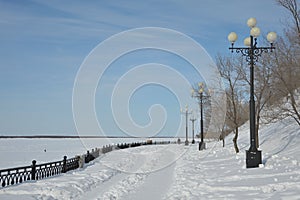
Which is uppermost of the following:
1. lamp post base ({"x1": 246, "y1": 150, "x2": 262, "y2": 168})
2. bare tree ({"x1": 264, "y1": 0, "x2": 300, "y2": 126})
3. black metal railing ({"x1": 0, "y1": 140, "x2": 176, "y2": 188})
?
bare tree ({"x1": 264, "y1": 0, "x2": 300, "y2": 126})

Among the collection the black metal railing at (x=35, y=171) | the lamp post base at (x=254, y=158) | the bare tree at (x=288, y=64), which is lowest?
the black metal railing at (x=35, y=171)

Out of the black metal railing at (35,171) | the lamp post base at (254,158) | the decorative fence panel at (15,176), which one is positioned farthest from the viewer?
the lamp post base at (254,158)

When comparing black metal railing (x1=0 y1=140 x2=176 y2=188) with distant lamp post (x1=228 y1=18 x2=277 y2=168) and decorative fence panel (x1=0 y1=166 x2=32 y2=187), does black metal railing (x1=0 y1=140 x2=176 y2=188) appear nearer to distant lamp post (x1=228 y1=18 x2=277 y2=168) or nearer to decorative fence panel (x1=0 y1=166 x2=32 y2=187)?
decorative fence panel (x1=0 y1=166 x2=32 y2=187)

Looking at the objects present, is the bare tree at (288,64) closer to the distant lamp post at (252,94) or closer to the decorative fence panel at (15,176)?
the distant lamp post at (252,94)

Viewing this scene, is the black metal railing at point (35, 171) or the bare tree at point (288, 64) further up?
the bare tree at point (288, 64)

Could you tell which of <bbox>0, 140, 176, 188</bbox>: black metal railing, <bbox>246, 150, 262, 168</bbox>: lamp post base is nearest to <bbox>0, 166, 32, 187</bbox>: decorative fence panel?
<bbox>0, 140, 176, 188</bbox>: black metal railing

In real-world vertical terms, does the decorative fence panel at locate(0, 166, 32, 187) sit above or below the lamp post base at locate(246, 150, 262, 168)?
below

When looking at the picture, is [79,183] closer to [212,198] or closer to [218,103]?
[212,198]

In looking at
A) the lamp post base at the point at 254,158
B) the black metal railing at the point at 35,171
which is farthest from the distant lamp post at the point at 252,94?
the black metal railing at the point at 35,171

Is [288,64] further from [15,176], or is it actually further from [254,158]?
[15,176]

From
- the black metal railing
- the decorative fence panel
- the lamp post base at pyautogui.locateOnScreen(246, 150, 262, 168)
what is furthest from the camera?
the lamp post base at pyautogui.locateOnScreen(246, 150, 262, 168)

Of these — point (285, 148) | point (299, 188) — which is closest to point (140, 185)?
point (299, 188)

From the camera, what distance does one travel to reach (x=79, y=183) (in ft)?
47.5

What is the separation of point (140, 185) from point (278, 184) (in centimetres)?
478
